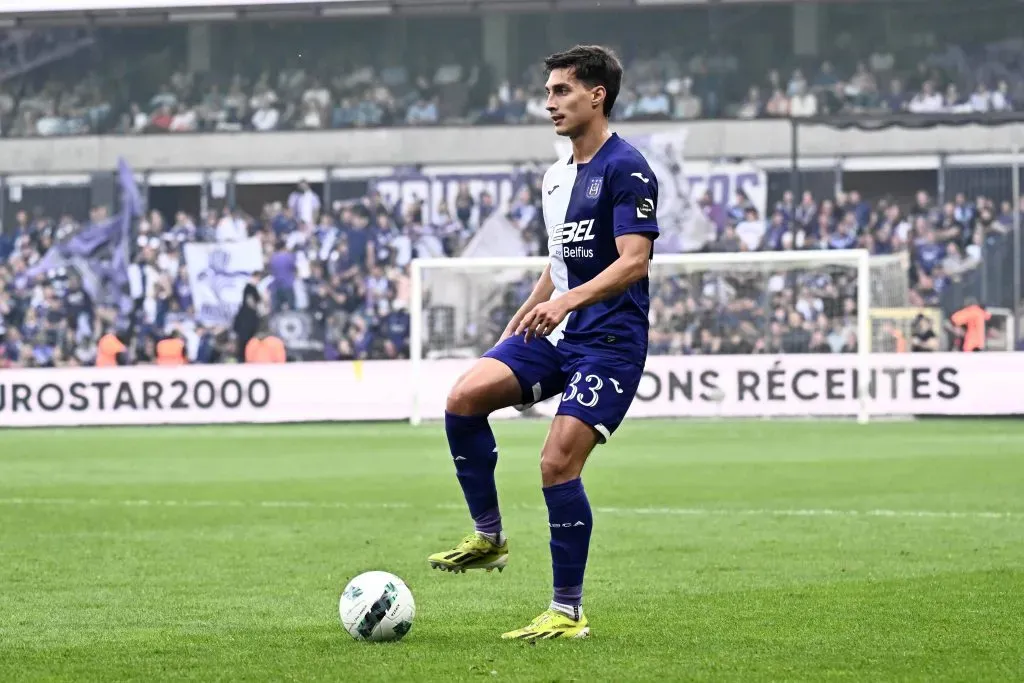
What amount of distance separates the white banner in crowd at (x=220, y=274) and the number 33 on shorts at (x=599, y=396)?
79.6ft

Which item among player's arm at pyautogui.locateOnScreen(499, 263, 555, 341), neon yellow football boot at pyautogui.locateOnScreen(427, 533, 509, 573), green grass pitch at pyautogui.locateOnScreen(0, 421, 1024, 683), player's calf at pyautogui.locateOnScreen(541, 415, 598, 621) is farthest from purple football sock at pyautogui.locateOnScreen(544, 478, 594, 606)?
player's arm at pyautogui.locateOnScreen(499, 263, 555, 341)

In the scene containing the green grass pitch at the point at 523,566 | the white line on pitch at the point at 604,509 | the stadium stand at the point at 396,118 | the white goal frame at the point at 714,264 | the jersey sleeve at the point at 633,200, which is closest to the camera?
the green grass pitch at the point at 523,566

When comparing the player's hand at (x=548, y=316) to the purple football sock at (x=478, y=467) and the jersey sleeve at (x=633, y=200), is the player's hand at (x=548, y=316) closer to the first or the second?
the jersey sleeve at (x=633, y=200)

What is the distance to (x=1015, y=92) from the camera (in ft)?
112

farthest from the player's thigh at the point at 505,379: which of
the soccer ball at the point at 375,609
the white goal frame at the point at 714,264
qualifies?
the white goal frame at the point at 714,264

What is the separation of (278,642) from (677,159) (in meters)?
25.6

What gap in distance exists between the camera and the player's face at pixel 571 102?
19.8 feet

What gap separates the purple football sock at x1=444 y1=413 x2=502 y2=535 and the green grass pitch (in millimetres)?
431

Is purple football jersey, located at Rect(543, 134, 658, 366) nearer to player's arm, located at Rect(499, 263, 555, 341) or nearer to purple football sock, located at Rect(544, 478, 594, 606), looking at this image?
player's arm, located at Rect(499, 263, 555, 341)

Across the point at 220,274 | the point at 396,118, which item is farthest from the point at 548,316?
the point at 396,118

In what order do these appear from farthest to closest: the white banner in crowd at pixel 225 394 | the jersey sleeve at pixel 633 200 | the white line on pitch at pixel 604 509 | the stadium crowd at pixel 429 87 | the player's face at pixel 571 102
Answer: the stadium crowd at pixel 429 87 < the white banner in crowd at pixel 225 394 < the white line on pitch at pixel 604 509 < the player's face at pixel 571 102 < the jersey sleeve at pixel 633 200

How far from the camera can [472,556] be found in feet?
20.5

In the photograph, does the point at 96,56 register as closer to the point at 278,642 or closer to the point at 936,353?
the point at 936,353

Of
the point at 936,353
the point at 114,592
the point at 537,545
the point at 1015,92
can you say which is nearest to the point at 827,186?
the point at 1015,92
